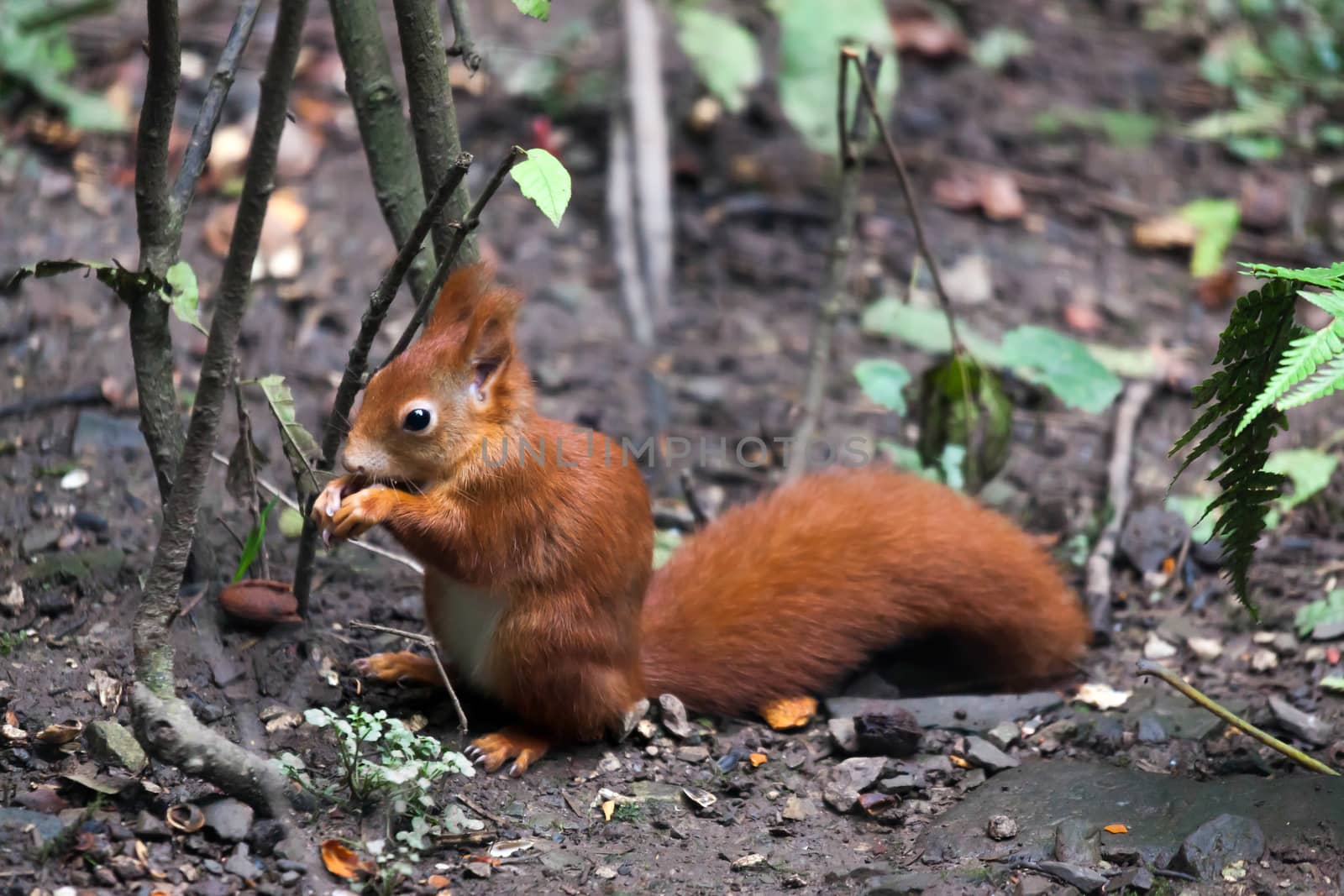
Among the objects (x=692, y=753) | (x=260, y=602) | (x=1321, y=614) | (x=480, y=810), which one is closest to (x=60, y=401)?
(x=260, y=602)

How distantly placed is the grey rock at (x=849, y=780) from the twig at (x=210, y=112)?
68.6 inches

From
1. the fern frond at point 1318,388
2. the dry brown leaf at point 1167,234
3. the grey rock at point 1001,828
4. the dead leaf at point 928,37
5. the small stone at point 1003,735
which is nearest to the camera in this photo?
the fern frond at point 1318,388

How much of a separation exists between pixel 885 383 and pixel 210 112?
190 centimetres

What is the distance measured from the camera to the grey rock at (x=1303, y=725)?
2842 millimetres

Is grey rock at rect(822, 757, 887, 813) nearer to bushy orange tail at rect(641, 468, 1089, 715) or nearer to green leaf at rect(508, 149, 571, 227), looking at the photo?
bushy orange tail at rect(641, 468, 1089, 715)

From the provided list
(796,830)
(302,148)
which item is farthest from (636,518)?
(302,148)

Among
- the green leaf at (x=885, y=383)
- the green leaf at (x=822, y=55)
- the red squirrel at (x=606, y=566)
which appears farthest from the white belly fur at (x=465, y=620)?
the green leaf at (x=822, y=55)

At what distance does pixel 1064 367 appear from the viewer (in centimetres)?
369

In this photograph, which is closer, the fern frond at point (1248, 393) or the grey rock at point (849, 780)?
the fern frond at point (1248, 393)

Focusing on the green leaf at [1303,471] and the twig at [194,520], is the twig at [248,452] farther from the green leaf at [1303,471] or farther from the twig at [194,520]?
the green leaf at [1303,471]

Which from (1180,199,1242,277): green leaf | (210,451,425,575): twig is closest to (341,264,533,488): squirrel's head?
(210,451,425,575): twig

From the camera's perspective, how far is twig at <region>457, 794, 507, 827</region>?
260 centimetres

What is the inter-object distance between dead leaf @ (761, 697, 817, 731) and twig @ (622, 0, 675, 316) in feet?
6.82

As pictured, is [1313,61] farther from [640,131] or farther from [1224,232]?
[640,131]
